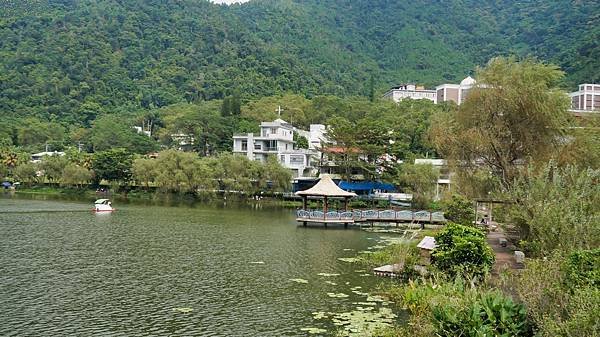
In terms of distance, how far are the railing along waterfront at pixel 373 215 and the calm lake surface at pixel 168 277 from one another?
7.45 feet

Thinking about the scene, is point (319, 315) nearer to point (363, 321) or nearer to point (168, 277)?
point (363, 321)

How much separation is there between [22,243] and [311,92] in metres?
95.1

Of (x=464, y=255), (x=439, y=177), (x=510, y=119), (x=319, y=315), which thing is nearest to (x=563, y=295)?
(x=319, y=315)

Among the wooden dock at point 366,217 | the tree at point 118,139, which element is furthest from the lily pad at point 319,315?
the tree at point 118,139

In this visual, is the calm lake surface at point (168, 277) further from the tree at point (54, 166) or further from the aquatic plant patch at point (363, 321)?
the tree at point (54, 166)

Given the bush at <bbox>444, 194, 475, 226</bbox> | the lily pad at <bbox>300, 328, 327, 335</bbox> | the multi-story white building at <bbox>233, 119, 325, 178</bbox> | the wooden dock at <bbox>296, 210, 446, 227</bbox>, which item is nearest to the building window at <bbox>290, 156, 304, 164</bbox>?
the multi-story white building at <bbox>233, 119, 325, 178</bbox>

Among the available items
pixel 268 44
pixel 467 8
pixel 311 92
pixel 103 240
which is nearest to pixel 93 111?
pixel 311 92

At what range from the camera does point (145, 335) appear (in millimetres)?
13016

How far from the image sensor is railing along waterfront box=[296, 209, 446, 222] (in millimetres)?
38375

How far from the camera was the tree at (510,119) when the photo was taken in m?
28.8

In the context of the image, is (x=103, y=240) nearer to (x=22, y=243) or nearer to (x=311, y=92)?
(x=22, y=243)

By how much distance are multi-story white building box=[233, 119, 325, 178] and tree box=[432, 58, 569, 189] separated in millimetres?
34891

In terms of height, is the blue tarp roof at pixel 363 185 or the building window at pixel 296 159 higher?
the building window at pixel 296 159

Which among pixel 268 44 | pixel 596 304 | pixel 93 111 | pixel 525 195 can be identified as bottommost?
pixel 596 304
